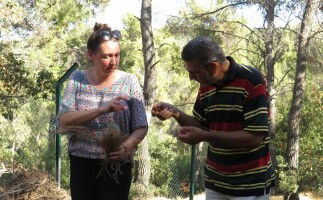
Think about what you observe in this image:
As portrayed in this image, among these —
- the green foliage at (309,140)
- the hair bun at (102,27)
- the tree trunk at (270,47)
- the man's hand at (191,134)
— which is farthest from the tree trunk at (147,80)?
the man's hand at (191,134)

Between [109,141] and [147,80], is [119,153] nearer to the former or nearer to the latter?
[109,141]

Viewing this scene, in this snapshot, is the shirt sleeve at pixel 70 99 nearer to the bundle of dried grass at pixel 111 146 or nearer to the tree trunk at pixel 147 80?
the bundle of dried grass at pixel 111 146

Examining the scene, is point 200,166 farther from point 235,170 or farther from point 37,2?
point 235,170

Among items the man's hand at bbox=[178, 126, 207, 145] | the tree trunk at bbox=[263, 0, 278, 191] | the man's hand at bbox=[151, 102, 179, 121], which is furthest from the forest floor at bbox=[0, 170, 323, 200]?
the tree trunk at bbox=[263, 0, 278, 191]

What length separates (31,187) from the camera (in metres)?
4.28

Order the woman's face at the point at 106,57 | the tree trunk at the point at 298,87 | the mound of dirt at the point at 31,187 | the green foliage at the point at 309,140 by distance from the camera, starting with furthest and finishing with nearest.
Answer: the green foliage at the point at 309,140, the tree trunk at the point at 298,87, the mound of dirt at the point at 31,187, the woman's face at the point at 106,57

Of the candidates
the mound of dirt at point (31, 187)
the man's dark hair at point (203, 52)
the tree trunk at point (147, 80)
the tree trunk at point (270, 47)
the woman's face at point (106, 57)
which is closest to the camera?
the man's dark hair at point (203, 52)

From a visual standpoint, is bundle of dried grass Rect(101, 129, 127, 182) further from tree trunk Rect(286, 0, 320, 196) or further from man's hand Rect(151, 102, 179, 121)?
tree trunk Rect(286, 0, 320, 196)

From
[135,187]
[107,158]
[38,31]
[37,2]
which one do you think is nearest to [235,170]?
[107,158]

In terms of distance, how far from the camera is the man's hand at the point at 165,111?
247cm

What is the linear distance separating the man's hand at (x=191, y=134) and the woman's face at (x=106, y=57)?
0.62 meters

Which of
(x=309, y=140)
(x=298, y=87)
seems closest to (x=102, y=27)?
(x=298, y=87)

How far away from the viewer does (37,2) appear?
18750 mm

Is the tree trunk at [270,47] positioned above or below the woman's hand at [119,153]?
above
